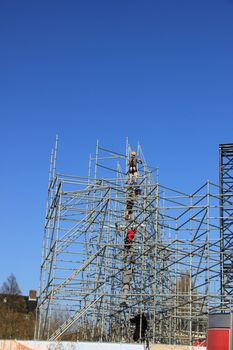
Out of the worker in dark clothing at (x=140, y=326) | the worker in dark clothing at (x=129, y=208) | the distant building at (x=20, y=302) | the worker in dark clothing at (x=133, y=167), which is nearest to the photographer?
the worker in dark clothing at (x=140, y=326)

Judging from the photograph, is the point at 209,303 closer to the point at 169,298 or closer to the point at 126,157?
the point at 169,298

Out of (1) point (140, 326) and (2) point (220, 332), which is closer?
(2) point (220, 332)

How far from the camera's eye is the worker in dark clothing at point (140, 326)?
86.6 ft

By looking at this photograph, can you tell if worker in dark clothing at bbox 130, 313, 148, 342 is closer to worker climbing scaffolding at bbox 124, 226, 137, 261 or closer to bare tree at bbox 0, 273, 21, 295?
worker climbing scaffolding at bbox 124, 226, 137, 261

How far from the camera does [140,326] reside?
86.8 feet

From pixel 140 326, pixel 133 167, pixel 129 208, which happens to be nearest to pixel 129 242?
pixel 129 208

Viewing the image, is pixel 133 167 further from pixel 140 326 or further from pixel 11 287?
pixel 11 287

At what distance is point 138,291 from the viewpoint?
92.8ft

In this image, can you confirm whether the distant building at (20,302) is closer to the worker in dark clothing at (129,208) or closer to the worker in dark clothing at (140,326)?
the worker in dark clothing at (129,208)

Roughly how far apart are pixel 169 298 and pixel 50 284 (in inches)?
203

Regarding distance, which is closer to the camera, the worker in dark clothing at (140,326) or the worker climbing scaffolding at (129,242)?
the worker in dark clothing at (140,326)

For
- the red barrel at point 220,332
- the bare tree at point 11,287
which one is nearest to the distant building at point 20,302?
the bare tree at point 11,287

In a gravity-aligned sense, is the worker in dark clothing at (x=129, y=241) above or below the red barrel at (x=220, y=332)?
above

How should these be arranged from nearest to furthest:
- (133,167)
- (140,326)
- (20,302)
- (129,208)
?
1. (140,326)
2. (129,208)
3. (133,167)
4. (20,302)
